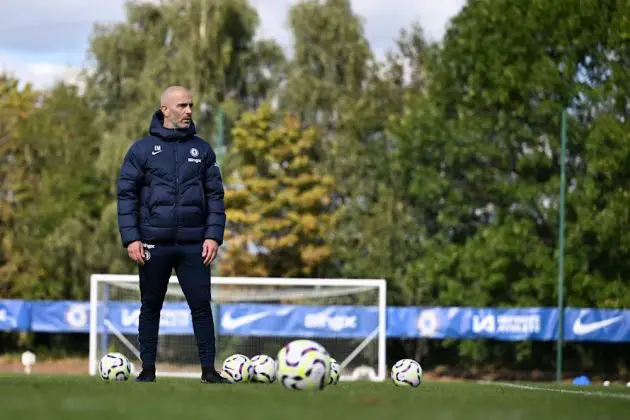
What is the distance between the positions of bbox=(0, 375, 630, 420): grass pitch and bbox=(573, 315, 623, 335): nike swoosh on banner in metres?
21.8

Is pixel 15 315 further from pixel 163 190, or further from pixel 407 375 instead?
pixel 163 190

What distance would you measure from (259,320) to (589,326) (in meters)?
7.85

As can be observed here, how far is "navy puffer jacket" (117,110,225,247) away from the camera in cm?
930

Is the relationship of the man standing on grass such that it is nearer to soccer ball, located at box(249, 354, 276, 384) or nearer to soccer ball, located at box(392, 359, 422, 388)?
soccer ball, located at box(249, 354, 276, 384)

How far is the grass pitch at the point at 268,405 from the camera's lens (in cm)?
554

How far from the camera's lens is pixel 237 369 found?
9898 mm

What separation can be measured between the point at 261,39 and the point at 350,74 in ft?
11.2

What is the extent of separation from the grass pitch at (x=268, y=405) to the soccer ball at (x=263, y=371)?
1996 mm

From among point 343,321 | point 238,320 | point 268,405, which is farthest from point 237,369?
point 238,320

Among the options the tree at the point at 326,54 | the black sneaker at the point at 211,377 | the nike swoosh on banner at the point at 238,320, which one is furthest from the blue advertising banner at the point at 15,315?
the black sneaker at the point at 211,377

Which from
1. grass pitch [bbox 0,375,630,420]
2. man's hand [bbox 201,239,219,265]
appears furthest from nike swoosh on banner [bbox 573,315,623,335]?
grass pitch [bbox 0,375,630,420]

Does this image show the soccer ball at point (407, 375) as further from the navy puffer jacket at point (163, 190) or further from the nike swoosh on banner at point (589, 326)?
the nike swoosh on banner at point (589, 326)

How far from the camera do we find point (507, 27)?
115 feet

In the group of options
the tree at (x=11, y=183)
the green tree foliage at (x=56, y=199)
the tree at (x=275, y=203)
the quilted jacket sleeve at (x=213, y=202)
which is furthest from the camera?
the tree at (x=11, y=183)
